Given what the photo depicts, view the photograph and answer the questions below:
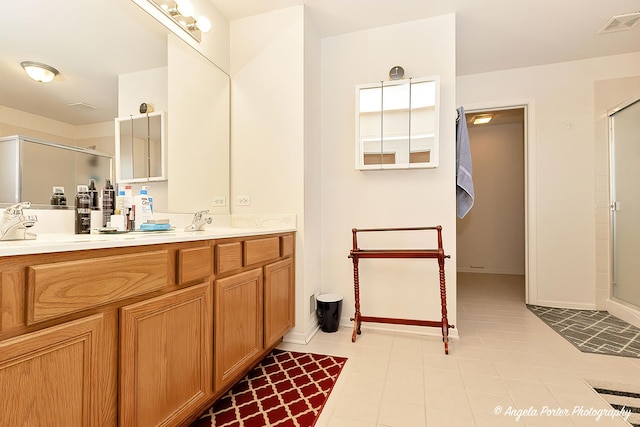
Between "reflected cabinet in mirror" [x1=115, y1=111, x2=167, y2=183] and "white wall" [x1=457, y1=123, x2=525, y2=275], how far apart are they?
4.61m

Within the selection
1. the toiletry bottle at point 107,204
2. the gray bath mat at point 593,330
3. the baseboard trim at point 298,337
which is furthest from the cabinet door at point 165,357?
the gray bath mat at point 593,330

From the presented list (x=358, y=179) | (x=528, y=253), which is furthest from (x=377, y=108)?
(x=528, y=253)

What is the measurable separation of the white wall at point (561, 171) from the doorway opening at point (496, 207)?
58.1 inches

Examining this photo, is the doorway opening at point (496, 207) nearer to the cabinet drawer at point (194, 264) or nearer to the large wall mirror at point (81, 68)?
the cabinet drawer at point (194, 264)

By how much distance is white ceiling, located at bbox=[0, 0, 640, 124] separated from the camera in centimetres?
120

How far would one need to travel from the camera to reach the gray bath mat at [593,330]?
2055 mm

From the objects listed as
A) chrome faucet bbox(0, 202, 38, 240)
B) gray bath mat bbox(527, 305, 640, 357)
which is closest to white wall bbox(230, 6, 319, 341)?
chrome faucet bbox(0, 202, 38, 240)

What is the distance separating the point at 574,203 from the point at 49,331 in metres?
4.05

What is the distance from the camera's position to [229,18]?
7.73 ft

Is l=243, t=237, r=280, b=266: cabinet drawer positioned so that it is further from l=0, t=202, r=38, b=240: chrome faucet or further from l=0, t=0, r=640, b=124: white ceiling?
l=0, t=0, r=640, b=124: white ceiling

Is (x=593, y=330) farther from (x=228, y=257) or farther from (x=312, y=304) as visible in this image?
(x=228, y=257)

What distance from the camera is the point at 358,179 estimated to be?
254 centimetres

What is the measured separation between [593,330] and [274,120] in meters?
3.10

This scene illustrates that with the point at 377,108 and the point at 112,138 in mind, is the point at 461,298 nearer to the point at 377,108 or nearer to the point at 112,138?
the point at 377,108
